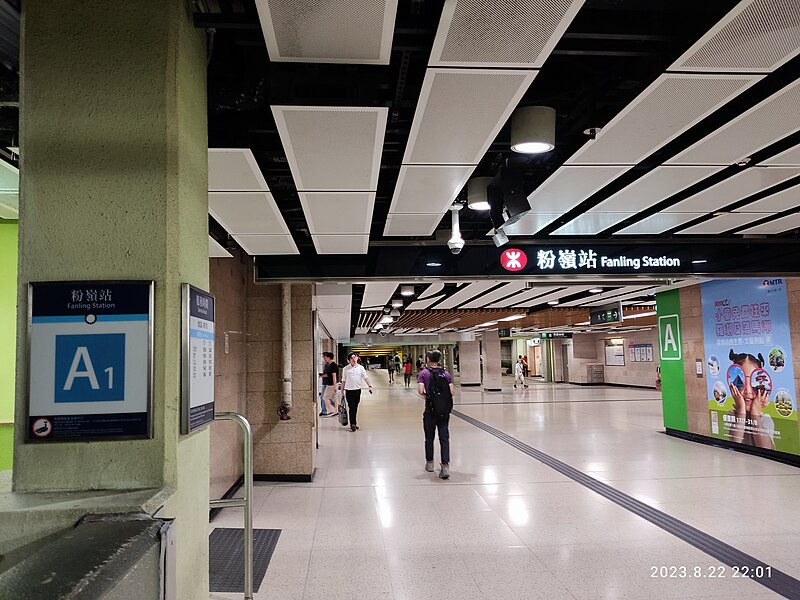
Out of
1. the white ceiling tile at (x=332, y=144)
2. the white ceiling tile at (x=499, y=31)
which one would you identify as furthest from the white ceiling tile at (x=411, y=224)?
the white ceiling tile at (x=499, y=31)

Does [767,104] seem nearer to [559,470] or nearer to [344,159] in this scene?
[344,159]

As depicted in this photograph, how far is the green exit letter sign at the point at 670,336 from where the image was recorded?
31.0ft

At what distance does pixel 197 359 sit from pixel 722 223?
15.8 ft

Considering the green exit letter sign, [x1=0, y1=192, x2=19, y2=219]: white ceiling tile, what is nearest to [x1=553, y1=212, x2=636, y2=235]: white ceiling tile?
[x1=0, y1=192, x2=19, y2=219]: white ceiling tile

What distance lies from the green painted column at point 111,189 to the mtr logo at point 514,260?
155 inches

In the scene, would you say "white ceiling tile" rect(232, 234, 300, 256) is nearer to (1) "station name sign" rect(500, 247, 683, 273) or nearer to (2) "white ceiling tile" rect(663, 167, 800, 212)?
(1) "station name sign" rect(500, 247, 683, 273)

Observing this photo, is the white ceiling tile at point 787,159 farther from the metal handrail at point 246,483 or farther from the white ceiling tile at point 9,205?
the white ceiling tile at point 9,205

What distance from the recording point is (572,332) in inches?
1019

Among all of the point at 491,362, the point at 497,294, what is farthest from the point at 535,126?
the point at 491,362

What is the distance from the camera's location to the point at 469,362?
1072 inches

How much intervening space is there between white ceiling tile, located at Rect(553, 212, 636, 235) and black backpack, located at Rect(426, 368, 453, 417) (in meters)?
2.31

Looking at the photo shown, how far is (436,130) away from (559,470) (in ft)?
17.6

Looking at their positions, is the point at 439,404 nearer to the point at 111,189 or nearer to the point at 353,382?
the point at 353,382

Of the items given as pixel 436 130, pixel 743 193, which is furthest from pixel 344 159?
pixel 743 193
